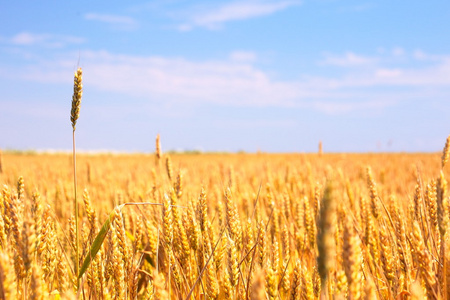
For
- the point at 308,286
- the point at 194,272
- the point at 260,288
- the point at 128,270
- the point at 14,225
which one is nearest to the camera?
the point at 260,288

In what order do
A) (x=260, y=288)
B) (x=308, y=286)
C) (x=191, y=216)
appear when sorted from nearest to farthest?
(x=260, y=288)
(x=308, y=286)
(x=191, y=216)

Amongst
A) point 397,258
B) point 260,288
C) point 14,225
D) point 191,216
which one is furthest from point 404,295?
point 14,225

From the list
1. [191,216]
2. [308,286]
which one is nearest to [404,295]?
[308,286]

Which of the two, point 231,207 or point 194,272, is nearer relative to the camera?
point 231,207

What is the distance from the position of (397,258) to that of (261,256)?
0.63m

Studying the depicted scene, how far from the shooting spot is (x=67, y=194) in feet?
14.9

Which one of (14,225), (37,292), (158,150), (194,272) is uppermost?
(158,150)

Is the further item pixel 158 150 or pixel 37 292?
pixel 158 150

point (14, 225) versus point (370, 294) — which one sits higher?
point (14, 225)

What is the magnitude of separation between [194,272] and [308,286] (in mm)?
873

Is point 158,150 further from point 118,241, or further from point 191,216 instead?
point 118,241

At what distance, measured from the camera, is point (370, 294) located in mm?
874

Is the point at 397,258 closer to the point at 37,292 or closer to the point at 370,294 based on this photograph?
the point at 370,294

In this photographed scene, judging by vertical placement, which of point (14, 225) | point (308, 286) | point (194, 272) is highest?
point (14, 225)
